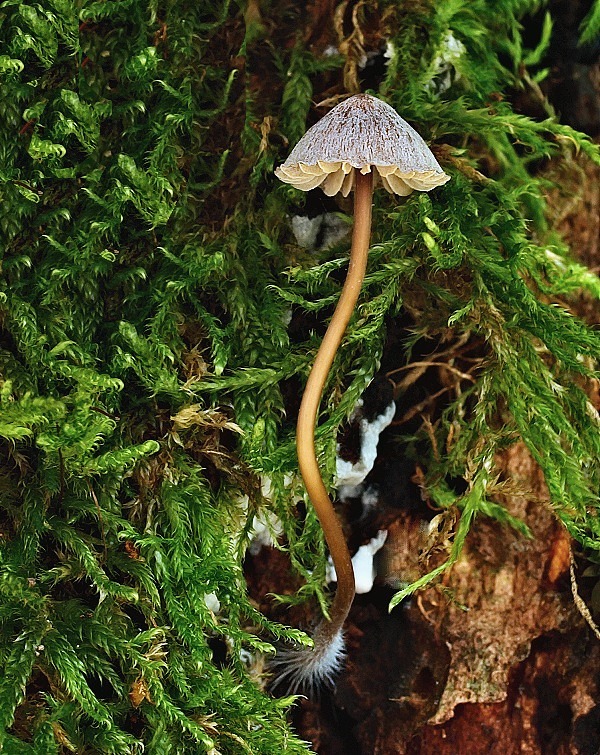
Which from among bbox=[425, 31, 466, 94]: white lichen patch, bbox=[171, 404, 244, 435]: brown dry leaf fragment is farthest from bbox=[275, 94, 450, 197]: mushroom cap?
bbox=[171, 404, 244, 435]: brown dry leaf fragment

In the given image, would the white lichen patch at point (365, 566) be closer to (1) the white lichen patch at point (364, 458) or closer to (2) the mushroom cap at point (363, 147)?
(1) the white lichen patch at point (364, 458)

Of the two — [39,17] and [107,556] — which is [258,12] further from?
[107,556]

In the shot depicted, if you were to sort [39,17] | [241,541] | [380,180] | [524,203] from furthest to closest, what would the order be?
[524,203] → [380,180] → [241,541] → [39,17]

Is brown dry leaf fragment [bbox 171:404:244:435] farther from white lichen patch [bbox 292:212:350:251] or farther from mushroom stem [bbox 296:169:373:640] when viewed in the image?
white lichen patch [bbox 292:212:350:251]

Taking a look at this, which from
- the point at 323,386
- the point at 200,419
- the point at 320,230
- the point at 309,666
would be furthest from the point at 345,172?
the point at 309,666

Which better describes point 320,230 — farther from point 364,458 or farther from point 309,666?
point 309,666

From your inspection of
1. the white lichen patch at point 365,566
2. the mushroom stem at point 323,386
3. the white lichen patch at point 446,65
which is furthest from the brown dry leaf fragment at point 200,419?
the white lichen patch at point 446,65

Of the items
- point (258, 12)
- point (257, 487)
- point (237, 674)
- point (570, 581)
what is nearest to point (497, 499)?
point (570, 581)
